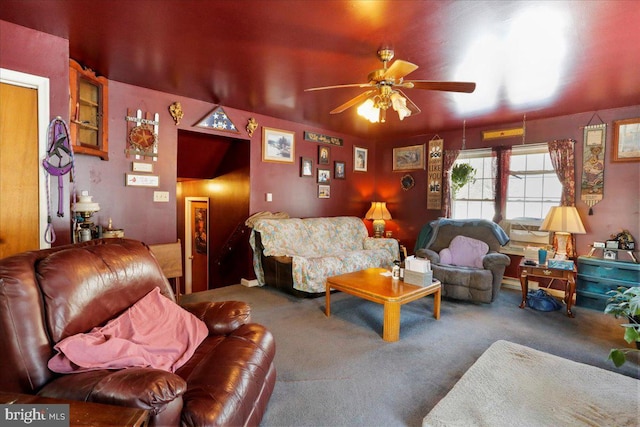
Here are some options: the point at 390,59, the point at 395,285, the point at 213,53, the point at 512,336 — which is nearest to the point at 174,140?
the point at 213,53

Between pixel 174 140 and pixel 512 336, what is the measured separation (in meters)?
4.19

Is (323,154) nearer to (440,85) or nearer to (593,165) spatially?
(440,85)

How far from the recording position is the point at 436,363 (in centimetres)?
247

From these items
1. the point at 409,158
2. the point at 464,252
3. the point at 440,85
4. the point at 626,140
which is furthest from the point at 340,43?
the point at 626,140

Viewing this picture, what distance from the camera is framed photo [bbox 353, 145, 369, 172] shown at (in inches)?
241

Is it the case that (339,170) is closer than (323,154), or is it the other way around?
(323,154)

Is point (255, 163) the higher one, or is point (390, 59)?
point (390, 59)

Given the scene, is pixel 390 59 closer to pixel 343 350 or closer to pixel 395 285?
pixel 395 285

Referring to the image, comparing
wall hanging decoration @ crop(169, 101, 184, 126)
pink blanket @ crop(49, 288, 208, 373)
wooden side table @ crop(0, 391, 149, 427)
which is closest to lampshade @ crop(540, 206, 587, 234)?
pink blanket @ crop(49, 288, 208, 373)

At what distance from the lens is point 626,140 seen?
390 centimetres

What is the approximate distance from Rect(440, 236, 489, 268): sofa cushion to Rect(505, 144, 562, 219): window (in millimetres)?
1019

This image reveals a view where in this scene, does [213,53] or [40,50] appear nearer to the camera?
[40,50]

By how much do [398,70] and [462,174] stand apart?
3.17 metres

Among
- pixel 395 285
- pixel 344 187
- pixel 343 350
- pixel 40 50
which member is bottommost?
pixel 343 350
